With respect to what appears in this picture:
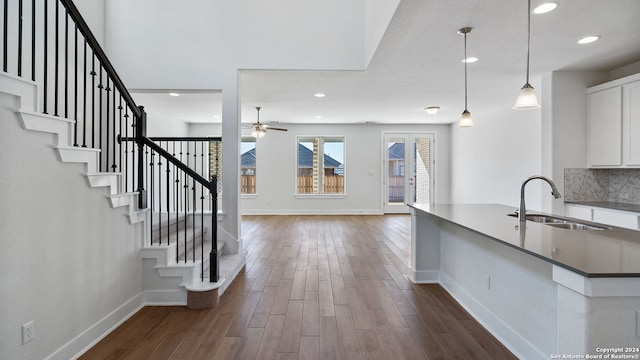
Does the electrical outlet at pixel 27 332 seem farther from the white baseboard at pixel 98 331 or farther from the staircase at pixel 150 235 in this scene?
the staircase at pixel 150 235

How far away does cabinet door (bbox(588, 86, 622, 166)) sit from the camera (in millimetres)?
→ 3705

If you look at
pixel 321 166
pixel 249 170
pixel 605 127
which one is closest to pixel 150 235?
pixel 605 127

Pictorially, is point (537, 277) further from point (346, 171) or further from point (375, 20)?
point (346, 171)

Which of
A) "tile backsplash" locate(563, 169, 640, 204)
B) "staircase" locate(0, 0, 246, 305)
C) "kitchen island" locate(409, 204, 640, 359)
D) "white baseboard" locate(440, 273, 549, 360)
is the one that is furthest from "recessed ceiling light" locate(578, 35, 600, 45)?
"staircase" locate(0, 0, 246, 305)

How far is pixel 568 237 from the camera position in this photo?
6.07ft

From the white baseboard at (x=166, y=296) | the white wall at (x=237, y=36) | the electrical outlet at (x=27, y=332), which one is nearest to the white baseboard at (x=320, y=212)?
Result: the white wall at (x=237, y=36)

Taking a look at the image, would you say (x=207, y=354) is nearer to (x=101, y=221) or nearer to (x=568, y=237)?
(x=101, y=221)

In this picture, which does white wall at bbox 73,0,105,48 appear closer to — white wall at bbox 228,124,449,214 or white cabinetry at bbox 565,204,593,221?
white wall at bbox 228,124,449,214

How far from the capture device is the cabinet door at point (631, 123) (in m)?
3.49

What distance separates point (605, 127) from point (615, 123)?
0.40 feet

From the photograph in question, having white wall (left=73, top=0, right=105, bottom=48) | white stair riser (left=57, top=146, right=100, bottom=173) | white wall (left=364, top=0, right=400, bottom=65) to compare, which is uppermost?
white wall (left=73, top=0, right=105, bottom=48)

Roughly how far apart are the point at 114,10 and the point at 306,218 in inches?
226

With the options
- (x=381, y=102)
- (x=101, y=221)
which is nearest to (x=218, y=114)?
(x=381, y=102)

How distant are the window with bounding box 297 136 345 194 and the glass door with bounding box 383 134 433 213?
53.8 inches
